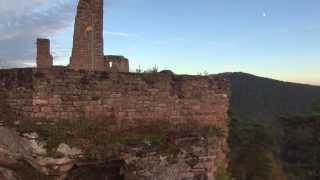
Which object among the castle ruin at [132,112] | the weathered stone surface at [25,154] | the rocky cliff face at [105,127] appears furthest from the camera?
the castle ruin at [132,112]

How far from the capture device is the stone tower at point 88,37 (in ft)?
48.2

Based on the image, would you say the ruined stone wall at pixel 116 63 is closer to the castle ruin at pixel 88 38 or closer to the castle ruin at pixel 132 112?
the castle ruin at pixel 88 38

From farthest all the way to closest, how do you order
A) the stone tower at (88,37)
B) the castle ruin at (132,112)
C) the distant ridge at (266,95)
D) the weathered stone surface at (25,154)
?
1. the distant ridge at (266,95)
2. the stone tower at (88,37)
3. the castle ruin at (132,112)
4. the weathered stone surface at (25,154)

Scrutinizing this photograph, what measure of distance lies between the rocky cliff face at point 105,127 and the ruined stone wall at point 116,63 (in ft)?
20.6

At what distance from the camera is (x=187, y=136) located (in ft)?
32.4

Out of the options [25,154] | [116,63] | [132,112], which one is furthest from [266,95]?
[25,154]

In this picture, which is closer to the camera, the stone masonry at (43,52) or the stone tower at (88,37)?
the stone tower at (88,37)

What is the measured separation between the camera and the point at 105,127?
30.8ft

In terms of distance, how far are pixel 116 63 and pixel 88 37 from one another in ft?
7.11

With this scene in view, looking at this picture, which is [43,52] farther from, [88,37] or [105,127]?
[105,127]

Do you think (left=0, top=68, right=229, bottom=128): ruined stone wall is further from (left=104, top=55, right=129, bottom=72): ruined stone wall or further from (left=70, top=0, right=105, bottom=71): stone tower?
(left=104, top=55, right=129, bottom=72): ruined stone wall

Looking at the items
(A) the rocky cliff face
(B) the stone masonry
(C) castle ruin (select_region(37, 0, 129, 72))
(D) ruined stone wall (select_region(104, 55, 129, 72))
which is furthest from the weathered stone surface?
(B) the stone masonry

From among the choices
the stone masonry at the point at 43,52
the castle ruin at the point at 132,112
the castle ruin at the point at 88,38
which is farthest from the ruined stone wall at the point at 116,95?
the stone masonry at the point at 43,52

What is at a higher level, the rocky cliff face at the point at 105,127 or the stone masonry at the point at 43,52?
the stone masonry at the point at 43,52
